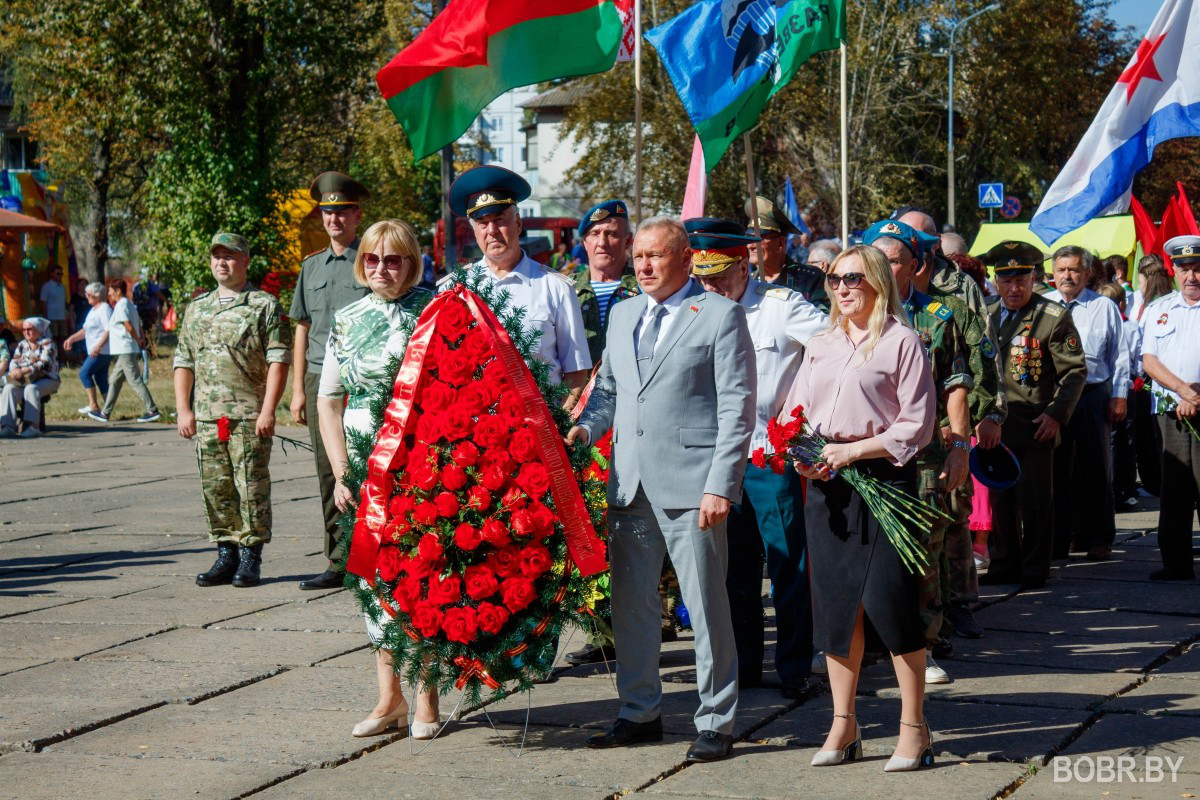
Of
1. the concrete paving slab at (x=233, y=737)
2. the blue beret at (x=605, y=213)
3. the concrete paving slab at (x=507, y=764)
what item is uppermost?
the blue beret at (x=605, y=213)

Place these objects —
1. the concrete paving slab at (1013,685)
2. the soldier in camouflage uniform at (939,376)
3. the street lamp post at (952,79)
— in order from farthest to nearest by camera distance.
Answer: the street lamp post at (952,79) → the soldier in camouflage uniform at (939,376) → the concrete paving slab at (1013,685)

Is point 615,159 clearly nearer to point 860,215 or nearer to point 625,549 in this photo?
point 860,215

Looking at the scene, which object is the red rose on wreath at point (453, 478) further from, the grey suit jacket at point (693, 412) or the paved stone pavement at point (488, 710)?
the paved stone pavement at point (488, 710)

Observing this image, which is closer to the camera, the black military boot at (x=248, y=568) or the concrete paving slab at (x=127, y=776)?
the concrete paving slab at (x=127, y=776)

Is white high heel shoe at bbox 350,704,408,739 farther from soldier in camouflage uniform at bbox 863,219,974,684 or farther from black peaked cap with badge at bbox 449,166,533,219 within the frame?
soldier in camouflage uniform at bbox 863,219,974,684

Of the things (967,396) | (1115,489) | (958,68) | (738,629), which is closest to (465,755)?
(738,629)

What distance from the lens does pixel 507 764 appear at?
5.40m

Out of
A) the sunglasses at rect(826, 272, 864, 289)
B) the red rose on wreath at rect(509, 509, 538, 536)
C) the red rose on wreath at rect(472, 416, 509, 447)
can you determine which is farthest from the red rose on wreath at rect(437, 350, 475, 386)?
the sunglasses at rect(826, 272, 864, 289)

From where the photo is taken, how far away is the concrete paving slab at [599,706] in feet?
19.6

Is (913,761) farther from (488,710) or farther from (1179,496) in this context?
(1179,496)

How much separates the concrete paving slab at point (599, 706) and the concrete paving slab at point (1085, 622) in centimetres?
165

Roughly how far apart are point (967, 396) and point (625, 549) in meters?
2.06

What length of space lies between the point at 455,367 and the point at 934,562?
81.2 inches

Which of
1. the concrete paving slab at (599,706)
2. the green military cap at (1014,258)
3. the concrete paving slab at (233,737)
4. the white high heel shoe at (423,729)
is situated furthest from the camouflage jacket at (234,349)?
the green military cap at (1014,258)
